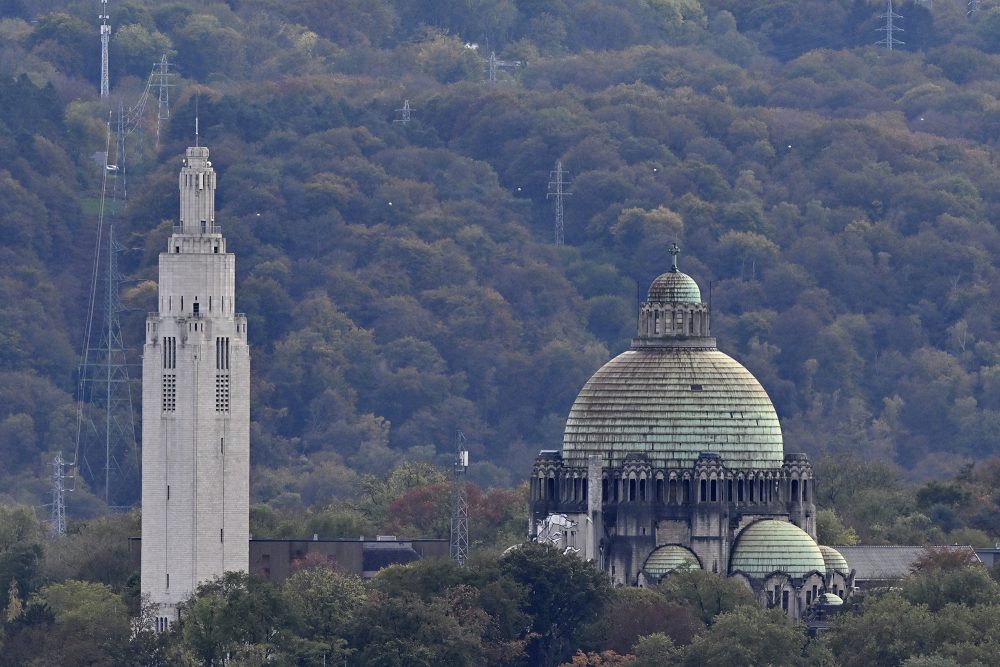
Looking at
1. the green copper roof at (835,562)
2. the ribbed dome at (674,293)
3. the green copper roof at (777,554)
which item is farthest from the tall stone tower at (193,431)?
the green copper roof at (835,562)

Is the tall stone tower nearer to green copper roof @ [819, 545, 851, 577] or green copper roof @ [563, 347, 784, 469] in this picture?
green copper roof @ [563, 347, 784, 469]

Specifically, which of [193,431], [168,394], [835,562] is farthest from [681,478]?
[168,394]

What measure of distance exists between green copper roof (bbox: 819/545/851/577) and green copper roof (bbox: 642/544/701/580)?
12.4 ft

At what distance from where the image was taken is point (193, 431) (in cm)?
14450

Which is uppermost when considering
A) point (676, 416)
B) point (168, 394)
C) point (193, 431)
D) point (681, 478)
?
point (168, 394)

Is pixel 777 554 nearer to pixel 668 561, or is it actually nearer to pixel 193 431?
pixel 668 561

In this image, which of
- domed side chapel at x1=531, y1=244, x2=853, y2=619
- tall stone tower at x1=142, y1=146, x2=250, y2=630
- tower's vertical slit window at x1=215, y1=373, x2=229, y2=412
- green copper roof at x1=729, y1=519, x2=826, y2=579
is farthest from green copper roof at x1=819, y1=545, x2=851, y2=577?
tower's vertical slit window at x1=215, y1=373, x2=229, y2=412

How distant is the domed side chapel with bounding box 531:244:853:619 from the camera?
142625mm

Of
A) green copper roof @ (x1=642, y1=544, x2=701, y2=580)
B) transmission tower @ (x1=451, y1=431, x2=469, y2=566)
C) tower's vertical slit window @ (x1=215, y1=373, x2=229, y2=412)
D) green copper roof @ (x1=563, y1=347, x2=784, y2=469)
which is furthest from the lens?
transmission tower @ (x1=451, y1=431, x2=469, y2=566)

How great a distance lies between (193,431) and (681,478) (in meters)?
14.1

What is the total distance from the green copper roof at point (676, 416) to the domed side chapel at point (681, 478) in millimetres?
29

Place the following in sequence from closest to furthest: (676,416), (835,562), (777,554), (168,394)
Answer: (777,554) → (835,562) → (168,394) → (676,416)

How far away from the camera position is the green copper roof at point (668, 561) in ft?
467

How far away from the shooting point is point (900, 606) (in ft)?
438
